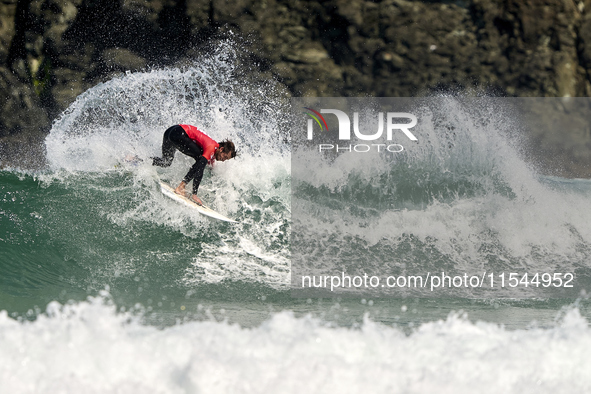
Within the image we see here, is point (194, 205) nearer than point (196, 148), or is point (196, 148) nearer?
point (194, 205)

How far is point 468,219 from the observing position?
5.86 meters

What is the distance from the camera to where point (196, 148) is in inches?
210

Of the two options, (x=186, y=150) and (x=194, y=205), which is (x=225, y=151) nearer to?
(x=186, y=150)

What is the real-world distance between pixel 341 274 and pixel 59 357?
108 inches

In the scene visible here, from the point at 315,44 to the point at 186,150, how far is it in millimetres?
6671

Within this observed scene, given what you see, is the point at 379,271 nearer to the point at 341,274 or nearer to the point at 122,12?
the point at 341,274

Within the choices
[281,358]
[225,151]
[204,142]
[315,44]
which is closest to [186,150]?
[204,142]

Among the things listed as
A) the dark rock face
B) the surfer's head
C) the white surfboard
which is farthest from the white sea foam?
the dark rock face

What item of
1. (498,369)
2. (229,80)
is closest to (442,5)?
(229,80)

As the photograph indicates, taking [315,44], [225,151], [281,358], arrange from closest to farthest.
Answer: [281,358]
[225,151]
[315,44]

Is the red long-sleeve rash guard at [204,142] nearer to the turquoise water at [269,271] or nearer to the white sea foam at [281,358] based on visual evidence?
the turquoise water at [269,271]

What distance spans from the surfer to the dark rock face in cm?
598

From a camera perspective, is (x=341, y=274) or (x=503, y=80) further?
(x=503, y=80)

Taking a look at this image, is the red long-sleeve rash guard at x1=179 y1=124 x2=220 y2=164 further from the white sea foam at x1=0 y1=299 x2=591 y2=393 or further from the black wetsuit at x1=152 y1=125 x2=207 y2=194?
the white sea foam at x1=0 y1=299 x2=591 y2=393
